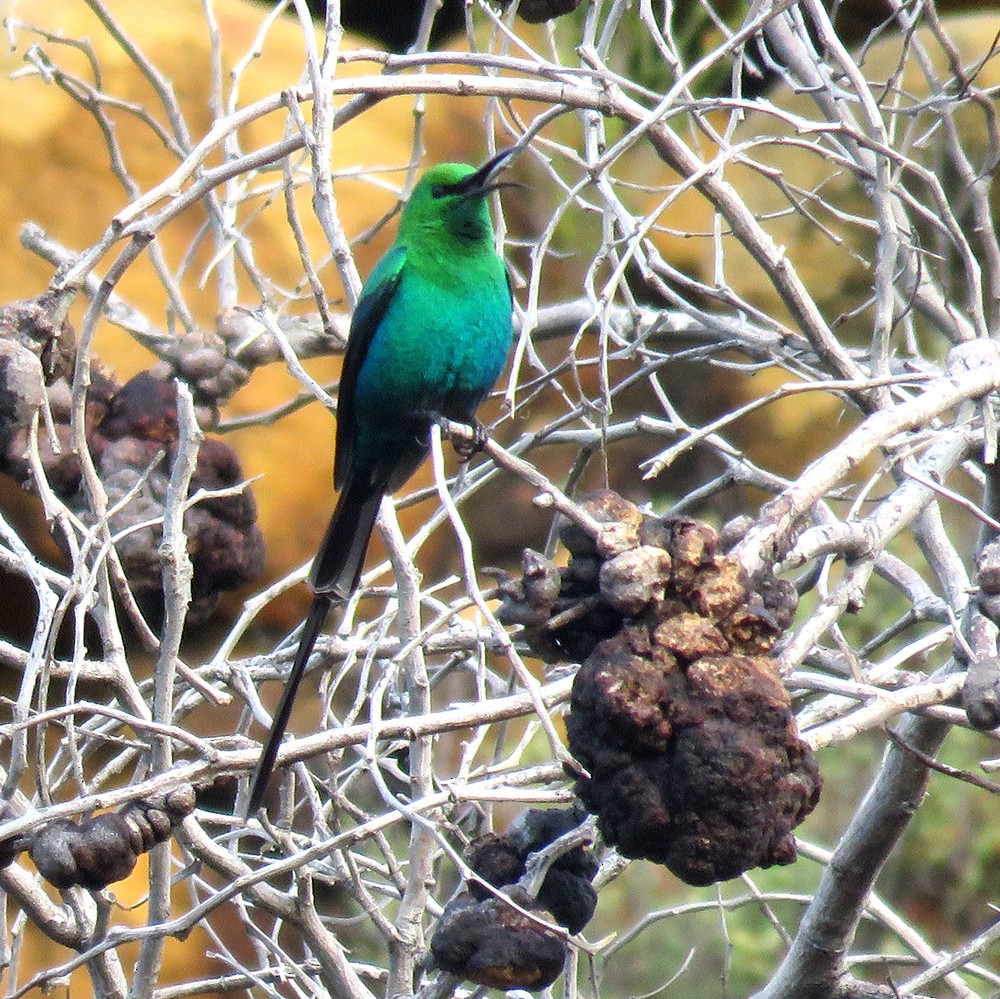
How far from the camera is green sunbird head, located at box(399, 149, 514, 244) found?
2.63 m

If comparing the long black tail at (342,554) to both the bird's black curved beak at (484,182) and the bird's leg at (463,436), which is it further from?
the bird's black curved beak at (484,182)

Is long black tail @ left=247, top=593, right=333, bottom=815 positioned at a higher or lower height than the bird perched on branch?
lower

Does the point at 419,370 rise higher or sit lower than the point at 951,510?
higher

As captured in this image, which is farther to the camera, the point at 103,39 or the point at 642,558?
the point at 103,39

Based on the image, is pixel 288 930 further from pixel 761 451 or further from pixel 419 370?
pixel 419 370

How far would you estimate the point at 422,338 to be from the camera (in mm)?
2623

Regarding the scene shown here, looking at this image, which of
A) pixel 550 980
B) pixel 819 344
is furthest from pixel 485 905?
pixel 819 344

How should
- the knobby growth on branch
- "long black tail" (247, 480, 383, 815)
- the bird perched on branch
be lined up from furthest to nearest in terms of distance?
the bird perched on branch < "long black tail" (247, 480, 383, 815) < the knobby growth on branch

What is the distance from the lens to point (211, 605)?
2.91 m

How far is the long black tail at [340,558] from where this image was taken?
1.93 metres

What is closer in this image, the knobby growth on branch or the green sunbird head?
Result: the knobby growth on branch

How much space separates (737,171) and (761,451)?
4.53ft

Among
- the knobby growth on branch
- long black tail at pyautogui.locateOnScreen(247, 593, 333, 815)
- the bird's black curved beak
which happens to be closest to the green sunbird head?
the bird's black curved beak

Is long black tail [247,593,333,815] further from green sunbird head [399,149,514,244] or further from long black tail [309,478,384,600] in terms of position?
green sunbird head [399,149,514,244]
